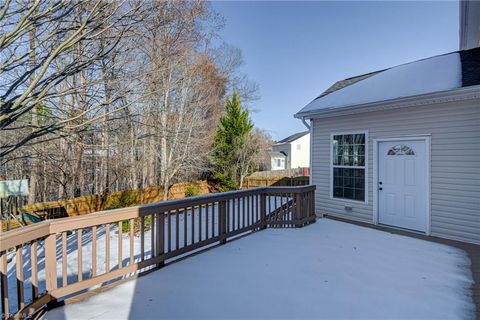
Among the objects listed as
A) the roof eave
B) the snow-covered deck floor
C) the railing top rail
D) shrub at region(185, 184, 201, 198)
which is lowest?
shrub at region(185, 184, 201, 198)

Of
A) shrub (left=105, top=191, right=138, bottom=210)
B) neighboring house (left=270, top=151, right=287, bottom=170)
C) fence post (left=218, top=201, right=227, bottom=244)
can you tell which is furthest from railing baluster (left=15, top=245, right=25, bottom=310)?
neighboring house (left=270, top=151, right=287, bottom=170)

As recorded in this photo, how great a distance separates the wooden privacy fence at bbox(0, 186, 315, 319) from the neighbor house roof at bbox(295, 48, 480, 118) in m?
2.26

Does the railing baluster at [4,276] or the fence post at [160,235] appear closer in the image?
the railing baluster at [4,276]

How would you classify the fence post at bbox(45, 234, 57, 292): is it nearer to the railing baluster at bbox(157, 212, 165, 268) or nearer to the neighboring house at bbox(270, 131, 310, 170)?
the railing baluster at bbox(157, 212, 165, 268)

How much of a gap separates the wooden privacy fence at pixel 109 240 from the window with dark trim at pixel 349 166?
1.19 m

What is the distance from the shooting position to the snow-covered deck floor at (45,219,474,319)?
7.90ft

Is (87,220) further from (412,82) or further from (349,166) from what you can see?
(412,82)

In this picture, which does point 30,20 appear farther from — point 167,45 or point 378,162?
point 167,45

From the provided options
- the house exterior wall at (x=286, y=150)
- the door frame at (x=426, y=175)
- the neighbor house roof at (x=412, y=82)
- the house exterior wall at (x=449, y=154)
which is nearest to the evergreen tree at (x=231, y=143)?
the neighbor house roof at (x=412, y=82)

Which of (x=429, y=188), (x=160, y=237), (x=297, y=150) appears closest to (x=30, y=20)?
(x=160, y=237)

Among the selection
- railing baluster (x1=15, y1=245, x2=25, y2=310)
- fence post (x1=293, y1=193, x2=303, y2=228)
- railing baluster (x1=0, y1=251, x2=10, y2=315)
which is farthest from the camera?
fence post (x1=293, y1=193, x2=303, y2=228)

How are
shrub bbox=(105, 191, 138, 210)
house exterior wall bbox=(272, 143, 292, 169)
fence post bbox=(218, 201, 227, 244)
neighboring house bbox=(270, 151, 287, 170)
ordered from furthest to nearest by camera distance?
neighboring house bbox=(270, 151, 287, 170) < house exterior wall bbox=(272, 143, 292, 169) < shrub bbox=(105, 191, 138, 210) < fence post bbox=(218, 201, 227, 244)

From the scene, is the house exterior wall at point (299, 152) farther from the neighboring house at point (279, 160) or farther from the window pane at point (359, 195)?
the window pane at point (359, 195)

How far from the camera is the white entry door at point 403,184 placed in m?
5.16
